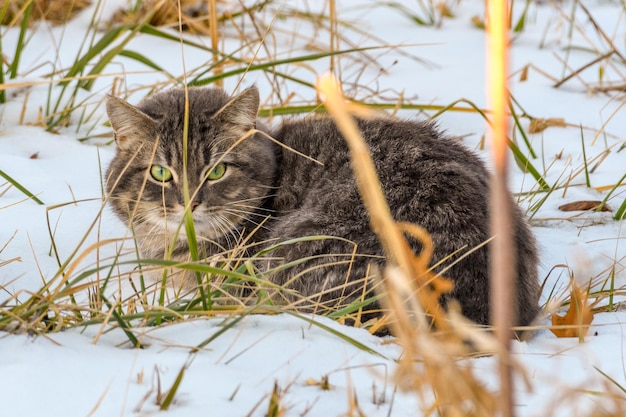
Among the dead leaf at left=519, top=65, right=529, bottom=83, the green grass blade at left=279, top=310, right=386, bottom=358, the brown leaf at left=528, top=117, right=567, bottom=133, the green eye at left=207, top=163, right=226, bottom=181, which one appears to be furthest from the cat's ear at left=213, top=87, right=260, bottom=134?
the dead leaf at left=519, top=65, right=529, bottom=83

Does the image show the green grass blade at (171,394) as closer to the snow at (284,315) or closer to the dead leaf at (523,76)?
the snow at (284,315)

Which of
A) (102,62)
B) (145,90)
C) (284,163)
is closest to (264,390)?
(284,163)

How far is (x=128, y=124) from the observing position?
2.95 meters

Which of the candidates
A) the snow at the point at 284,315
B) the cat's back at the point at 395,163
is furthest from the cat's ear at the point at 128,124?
the cat's back at the point at 395,163

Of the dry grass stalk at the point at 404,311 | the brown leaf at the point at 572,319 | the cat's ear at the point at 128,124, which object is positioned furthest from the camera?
the cat's ear at the point at 128,124

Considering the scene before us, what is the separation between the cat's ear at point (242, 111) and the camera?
2.93 metres

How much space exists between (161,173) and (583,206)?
173 cm

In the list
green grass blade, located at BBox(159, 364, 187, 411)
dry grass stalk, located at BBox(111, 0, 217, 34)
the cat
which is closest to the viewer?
green grass blade, located at BBox(159, 364, 187, 411)

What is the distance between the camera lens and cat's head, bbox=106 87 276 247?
291 centimetres

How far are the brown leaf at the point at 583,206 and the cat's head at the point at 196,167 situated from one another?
4.11 feet

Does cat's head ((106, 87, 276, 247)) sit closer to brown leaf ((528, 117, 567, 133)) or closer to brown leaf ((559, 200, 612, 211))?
brown leaf ((559, 200, 612, 211))

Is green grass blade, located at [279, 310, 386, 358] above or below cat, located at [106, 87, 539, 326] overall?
below

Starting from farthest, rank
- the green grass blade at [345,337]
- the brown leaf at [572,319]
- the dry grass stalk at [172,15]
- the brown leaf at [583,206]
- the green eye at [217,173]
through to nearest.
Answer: the dry grass stalk at [172,15] → the brown leaf at [583,206] → the green eye at [217,173] → the brown leaf at [572,319] → the green grass blade at [345,337]

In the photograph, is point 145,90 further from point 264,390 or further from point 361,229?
point 264,390
